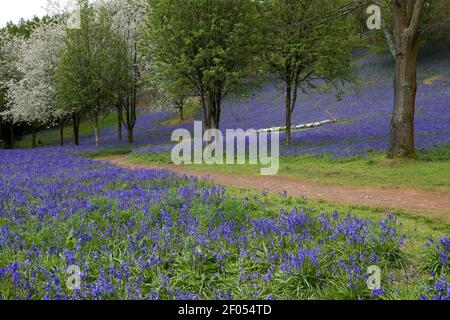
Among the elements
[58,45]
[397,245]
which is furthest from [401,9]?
[58,45]

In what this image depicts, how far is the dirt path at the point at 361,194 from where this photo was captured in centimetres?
1007

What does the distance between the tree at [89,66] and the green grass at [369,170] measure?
728 inches

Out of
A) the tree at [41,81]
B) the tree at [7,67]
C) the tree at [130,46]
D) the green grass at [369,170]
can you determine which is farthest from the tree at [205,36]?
the tree at [7,67]

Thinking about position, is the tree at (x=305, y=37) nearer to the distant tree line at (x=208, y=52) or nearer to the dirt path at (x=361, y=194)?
the distant tree line at (x=208, y=52)

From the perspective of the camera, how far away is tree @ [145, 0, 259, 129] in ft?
77.7

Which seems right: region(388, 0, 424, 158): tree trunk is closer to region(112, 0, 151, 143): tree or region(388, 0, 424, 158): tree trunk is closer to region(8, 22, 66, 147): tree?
region(112, 0, 151, 143): tree

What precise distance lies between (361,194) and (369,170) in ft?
14.6

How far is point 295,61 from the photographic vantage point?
83.8ft

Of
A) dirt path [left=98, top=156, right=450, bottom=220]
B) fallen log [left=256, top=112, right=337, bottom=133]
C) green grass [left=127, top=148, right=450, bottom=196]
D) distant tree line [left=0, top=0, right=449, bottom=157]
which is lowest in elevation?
dirt path [left=98, top=156, right=450, bottom=220]

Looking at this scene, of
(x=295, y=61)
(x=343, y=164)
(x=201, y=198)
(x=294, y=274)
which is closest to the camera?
(x=294, y=274)

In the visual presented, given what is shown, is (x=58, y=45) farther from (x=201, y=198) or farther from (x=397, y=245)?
(x=397, y=245)

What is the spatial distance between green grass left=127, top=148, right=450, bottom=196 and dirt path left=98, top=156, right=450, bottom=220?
0.69 m

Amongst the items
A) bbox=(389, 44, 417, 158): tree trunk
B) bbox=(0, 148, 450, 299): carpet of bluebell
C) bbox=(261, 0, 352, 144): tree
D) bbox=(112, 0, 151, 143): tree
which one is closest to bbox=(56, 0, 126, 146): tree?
bbox=(112, 0, 151, 143): tree
